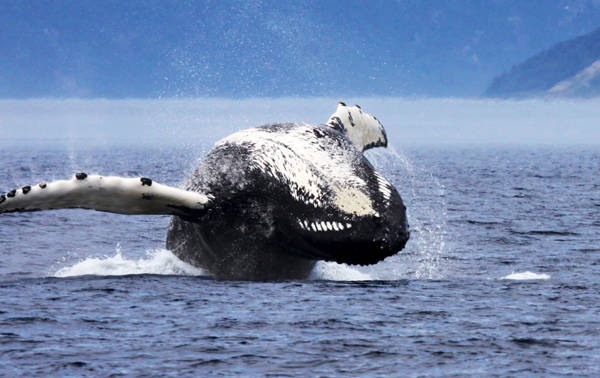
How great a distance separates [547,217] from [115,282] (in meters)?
15.0

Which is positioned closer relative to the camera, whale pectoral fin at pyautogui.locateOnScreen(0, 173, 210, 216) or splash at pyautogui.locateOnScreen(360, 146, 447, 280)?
whale pectoral fin at pyautogui.locateOnScreen(0, 173, 210, 216)

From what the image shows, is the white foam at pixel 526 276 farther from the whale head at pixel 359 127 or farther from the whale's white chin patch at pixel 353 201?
the whale's white chin patch at pixel 353 201

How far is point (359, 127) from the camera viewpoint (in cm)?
1605

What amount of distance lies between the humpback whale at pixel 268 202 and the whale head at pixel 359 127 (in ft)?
4.27

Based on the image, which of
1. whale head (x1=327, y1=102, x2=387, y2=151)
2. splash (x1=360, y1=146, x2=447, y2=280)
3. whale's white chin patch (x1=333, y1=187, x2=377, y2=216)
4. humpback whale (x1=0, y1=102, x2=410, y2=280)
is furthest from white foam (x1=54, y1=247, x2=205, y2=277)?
whale head (x1=327, y1=102, x2=387, y2=151)

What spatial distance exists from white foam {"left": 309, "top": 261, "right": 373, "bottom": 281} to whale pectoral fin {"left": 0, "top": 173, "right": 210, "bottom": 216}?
282 centimetres

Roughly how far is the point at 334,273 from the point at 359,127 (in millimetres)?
2344

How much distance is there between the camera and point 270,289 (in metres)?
13.3

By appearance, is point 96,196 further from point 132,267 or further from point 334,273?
point 334,273

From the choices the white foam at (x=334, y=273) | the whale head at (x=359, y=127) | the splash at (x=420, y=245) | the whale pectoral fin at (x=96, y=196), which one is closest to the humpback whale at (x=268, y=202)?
the whale pectoral fin at (x=96, y=196)

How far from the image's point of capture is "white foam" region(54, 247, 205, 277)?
14648 millimetres

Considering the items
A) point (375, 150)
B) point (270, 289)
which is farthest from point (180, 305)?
point (375, 150)

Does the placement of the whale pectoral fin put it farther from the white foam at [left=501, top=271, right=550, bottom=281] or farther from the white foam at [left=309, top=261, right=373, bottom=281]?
the white foam at [left=501, top=271, right=550, bottom=281]

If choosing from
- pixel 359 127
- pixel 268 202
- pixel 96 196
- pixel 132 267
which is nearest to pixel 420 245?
pixel 359 127
